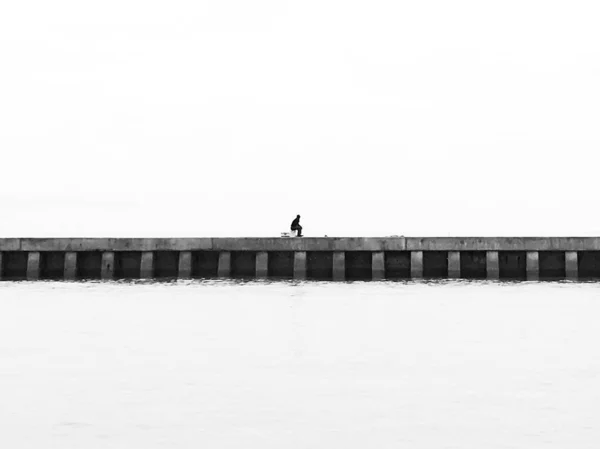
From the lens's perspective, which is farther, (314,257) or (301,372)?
(314,257)

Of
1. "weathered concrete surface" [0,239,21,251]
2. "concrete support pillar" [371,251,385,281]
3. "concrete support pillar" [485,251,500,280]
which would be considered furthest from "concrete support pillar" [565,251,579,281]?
"weathered concrete surface" [0,239,21,251]

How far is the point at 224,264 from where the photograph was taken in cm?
3234

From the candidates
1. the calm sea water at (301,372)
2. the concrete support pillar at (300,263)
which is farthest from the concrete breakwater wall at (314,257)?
the calm sea water at (301,372)

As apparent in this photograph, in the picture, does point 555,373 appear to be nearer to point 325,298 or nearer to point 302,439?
point 302,439

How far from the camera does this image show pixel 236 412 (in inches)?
486

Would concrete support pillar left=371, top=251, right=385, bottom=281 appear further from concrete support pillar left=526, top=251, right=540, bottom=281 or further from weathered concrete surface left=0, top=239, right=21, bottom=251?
weathered concrete surface left=0, top=239, right=21, bottom=251

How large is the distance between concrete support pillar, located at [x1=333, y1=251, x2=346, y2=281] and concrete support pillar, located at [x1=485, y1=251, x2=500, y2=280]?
4500mm

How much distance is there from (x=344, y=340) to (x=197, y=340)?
2.86m

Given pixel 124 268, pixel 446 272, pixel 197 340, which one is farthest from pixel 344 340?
pixel 124 268

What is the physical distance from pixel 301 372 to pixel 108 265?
18.5 meters

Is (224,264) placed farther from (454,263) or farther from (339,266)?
(454,263)

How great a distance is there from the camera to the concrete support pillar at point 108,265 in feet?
108

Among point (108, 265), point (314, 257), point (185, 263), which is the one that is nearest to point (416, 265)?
point (314, 257)

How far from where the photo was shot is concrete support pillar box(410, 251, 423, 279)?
31.7 metres
